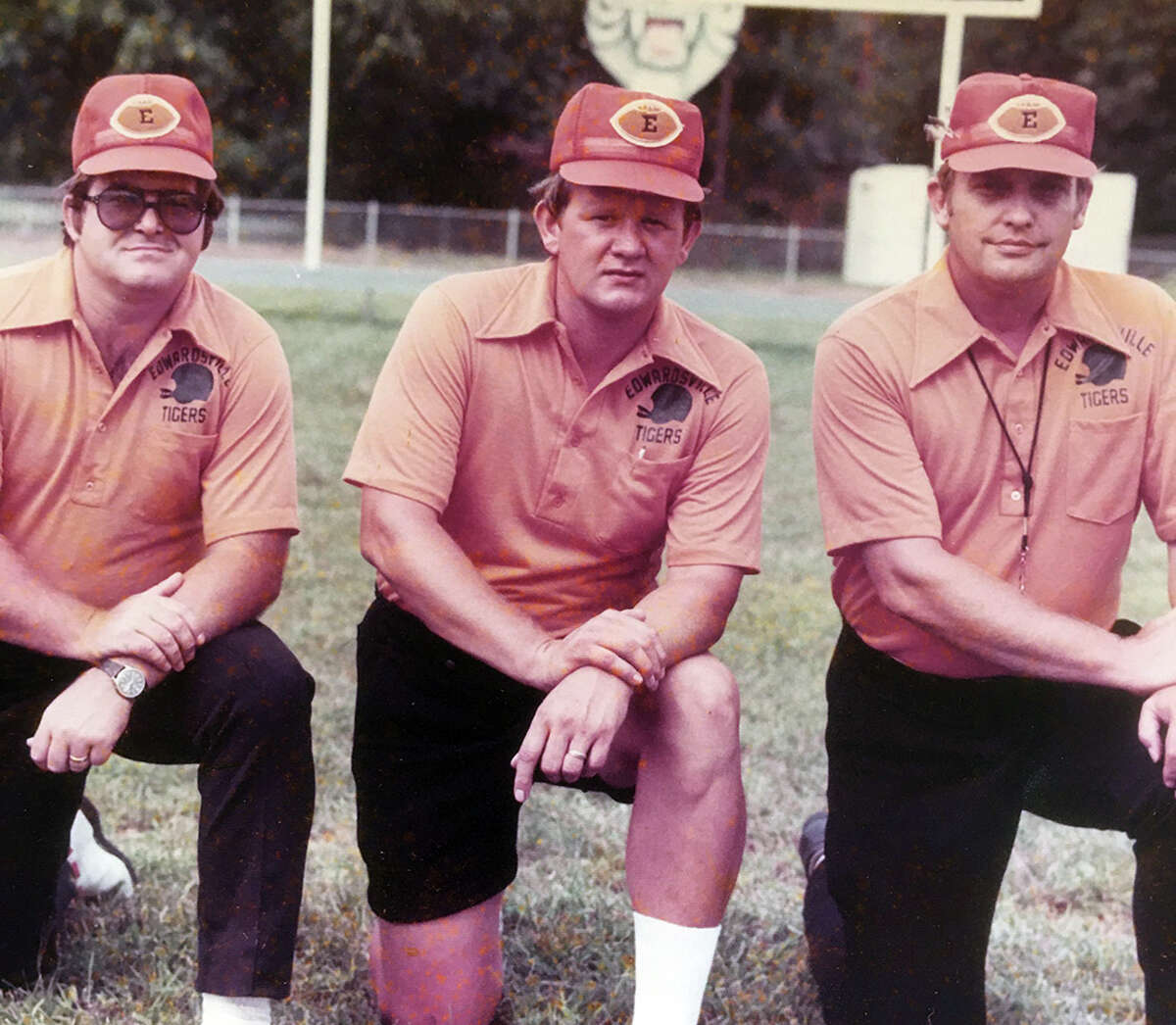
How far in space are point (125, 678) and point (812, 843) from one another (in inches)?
69.2

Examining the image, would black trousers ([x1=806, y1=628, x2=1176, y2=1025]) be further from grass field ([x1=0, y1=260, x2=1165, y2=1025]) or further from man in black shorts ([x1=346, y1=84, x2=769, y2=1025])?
man in black shorts ([x1=346, y1=84, x2=769, y2=1025])

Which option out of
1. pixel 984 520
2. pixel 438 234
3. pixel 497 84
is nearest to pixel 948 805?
pixel 984 520

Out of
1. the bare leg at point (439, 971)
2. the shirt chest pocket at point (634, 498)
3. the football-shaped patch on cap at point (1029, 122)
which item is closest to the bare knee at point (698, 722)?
the shirt chest pocket at point (634, 498)

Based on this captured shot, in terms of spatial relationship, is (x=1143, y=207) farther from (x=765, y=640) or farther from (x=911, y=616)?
(x=911, y=616)

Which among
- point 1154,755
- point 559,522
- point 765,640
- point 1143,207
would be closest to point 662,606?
point 559,522

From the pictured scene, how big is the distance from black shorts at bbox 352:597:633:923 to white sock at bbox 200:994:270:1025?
0.51m

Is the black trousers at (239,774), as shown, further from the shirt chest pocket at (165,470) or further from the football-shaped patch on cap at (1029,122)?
the football-shaped patch on cap at (1029,122)

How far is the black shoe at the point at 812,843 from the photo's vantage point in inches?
150

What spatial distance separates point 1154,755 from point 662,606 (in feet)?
3.06

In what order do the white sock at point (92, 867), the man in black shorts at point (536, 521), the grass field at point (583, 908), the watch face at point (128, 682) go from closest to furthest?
the watch face at point (128, 682) → the man in black shorts at point (536, 521) → the grass field at point (583, 908) → the white sock at point (92, 867)

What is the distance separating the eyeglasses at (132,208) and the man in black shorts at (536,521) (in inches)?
20.0

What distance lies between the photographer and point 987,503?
3.23m

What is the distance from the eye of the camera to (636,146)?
10.4 feet

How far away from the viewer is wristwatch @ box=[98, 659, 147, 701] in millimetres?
2959
